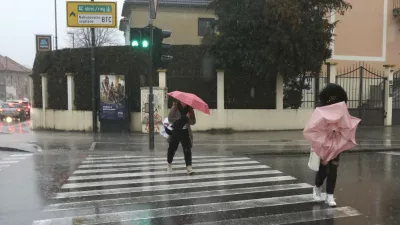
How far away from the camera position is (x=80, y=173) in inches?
335

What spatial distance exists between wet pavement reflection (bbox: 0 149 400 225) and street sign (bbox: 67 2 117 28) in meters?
6.79

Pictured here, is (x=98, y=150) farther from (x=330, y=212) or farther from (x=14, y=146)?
(x=330, y=212)

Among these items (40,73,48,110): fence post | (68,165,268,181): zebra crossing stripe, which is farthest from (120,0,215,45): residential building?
(68,165,268,181): zebra crossing stripe

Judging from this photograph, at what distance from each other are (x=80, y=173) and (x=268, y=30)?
31.5 feet

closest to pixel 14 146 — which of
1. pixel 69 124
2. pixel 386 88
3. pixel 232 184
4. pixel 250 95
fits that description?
pixel 69 124

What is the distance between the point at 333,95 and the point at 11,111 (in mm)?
30814

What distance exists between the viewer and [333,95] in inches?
232

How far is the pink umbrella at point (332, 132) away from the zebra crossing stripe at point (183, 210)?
1.05 metres

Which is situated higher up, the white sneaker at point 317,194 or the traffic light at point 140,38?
the traffic light at point 140,38

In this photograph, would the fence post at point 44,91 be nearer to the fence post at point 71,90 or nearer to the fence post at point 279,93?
the fence post at point 71,90

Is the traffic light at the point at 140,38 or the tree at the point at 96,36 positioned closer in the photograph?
the traffic light at the point at 140,38

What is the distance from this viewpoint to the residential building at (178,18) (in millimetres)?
28281

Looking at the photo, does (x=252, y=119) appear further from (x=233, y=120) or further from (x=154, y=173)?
(x=154, y=173)

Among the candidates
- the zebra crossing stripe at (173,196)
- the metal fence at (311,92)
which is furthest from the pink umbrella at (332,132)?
the metal fence at (311,92)
